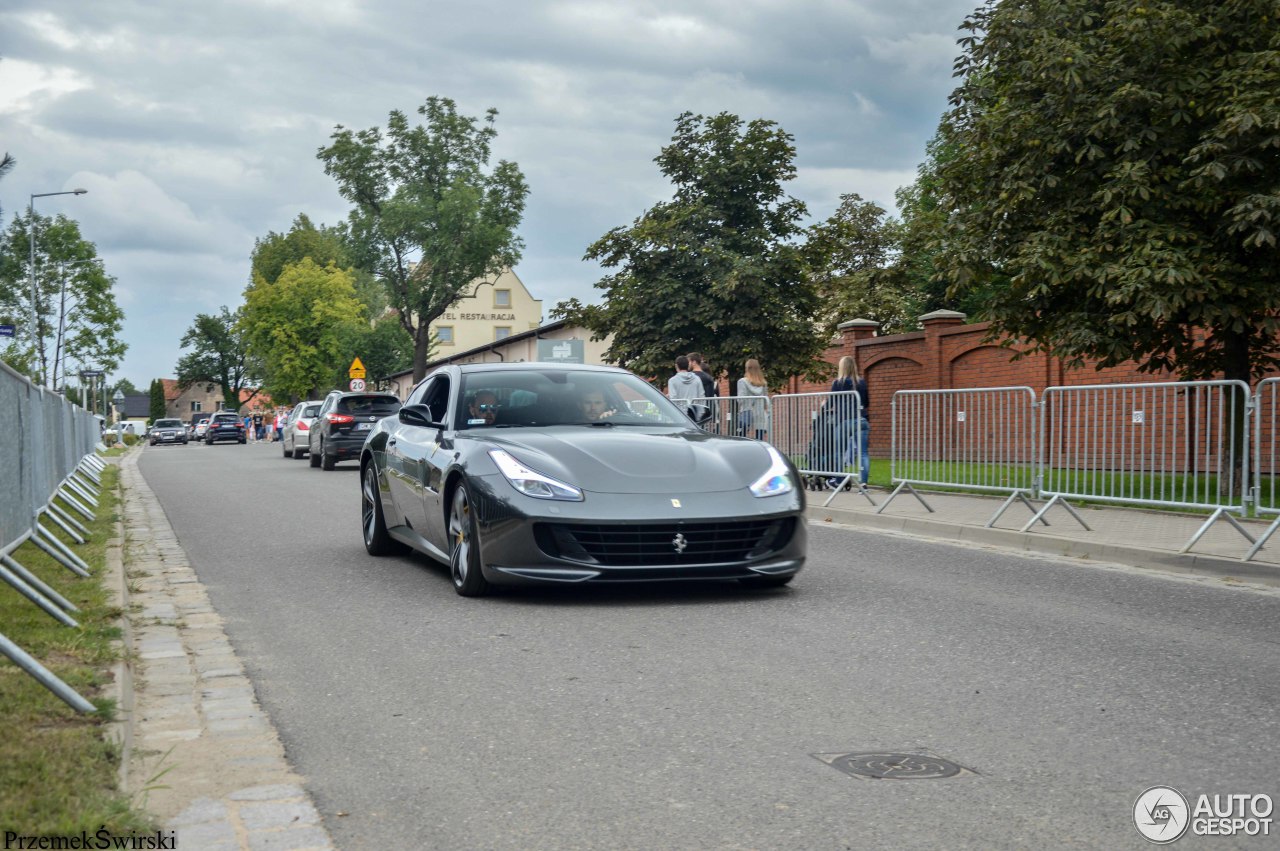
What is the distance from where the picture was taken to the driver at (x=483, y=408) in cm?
889

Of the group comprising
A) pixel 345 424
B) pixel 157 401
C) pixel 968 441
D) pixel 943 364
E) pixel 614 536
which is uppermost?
pixel 157 401

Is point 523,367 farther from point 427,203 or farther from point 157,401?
point 157,401

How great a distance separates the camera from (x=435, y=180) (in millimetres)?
63312

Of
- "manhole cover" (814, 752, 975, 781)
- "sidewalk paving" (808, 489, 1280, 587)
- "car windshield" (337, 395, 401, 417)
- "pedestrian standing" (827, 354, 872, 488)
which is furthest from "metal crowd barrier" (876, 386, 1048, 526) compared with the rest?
"car windshield" (337, 395, 401, 417)

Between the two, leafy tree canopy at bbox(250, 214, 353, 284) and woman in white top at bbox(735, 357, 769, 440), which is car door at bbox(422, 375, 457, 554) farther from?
leafy tree canopy at bbox(250, 214, 353, 284)

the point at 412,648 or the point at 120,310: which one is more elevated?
the point at 120,310

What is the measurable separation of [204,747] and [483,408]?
456cm

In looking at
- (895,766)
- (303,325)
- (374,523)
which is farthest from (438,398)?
(303,325)

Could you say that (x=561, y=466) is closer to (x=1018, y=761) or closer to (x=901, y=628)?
(x=901, y=628)

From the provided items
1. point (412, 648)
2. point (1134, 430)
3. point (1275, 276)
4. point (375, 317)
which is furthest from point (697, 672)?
point (375, 317)

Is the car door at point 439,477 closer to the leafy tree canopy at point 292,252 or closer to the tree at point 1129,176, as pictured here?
the tree at point 1129,176

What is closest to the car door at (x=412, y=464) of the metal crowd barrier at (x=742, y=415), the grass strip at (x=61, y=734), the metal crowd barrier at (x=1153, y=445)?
the grass strip at (x=61, y=734)

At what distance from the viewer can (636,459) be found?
25.9 feet

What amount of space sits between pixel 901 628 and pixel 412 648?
2.53 metres
